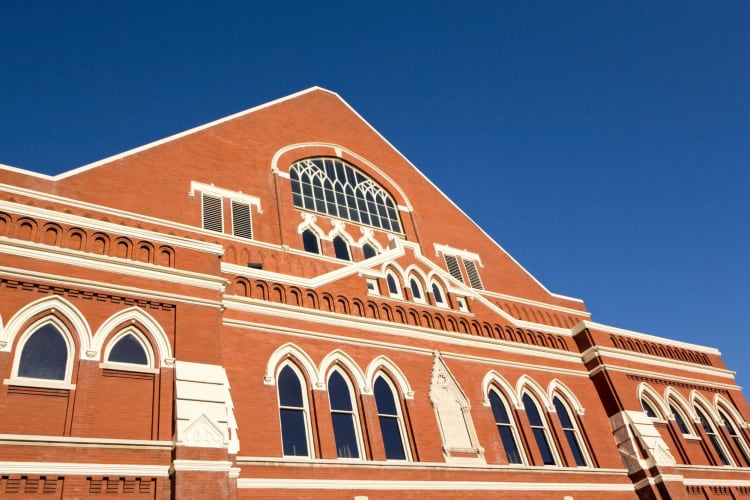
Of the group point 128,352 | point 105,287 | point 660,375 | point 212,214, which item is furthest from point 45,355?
point 660,375

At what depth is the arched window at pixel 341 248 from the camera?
2153 cm

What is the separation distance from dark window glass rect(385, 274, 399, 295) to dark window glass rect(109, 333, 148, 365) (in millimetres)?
8249

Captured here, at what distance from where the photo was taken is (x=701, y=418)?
22.0 m

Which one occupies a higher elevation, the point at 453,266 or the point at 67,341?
the point at 453,266

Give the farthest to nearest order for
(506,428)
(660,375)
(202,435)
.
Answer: (660,375)
(506,428)
(202,435)

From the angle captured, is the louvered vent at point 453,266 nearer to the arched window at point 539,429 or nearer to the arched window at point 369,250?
the arched window at point 369,250

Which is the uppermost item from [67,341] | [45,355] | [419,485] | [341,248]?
[341,248]

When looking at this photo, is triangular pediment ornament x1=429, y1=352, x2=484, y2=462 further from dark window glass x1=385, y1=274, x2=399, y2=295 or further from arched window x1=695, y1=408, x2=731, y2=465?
arched window x1=695, y1=408, x2=731, y2=465

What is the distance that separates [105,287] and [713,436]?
2056 cm

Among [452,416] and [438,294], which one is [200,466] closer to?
[452,416]

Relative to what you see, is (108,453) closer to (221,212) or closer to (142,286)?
(142,286)

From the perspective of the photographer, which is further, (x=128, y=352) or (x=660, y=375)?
(x=660, y=375)

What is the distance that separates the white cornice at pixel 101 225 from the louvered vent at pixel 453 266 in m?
11.4

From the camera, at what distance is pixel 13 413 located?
10.5 metres
